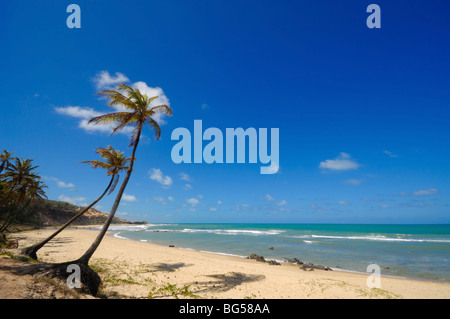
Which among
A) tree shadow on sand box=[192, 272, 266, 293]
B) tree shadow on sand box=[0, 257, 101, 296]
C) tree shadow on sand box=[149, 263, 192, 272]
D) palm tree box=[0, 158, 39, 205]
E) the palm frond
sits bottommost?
tree shadow on sand box=[149, 263, 192, 272]

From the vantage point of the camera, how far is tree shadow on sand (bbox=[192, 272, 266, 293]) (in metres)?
9.83

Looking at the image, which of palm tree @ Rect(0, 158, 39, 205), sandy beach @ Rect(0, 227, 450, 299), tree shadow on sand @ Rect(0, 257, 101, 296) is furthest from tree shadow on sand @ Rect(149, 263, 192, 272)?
palm tree @ Rect(0, 158, 39, 205)

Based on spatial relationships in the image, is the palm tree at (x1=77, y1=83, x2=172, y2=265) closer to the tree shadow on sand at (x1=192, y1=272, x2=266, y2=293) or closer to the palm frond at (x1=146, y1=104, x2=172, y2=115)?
the palm frond at (x1=146, y1=104, x2=172, y2=115)

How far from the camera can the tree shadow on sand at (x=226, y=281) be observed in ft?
32.3

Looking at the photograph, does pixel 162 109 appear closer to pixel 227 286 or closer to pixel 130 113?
pixel 130 113

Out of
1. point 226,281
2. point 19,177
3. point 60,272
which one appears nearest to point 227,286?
point 226,281

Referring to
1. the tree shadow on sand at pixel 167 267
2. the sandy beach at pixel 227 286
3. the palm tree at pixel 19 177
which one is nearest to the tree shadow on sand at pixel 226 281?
the sandy beach at pixel 227 286

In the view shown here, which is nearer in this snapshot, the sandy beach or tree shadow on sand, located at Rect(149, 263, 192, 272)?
the sandy beach

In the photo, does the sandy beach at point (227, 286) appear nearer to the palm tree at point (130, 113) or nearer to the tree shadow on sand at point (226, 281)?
the tree shadow on sand at point (226, 281)

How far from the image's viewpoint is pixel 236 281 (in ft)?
36.7

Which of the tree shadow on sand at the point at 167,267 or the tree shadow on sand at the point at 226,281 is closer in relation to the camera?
the tree shadow on sand at the point at 226,281

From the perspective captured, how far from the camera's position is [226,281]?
11125mm
